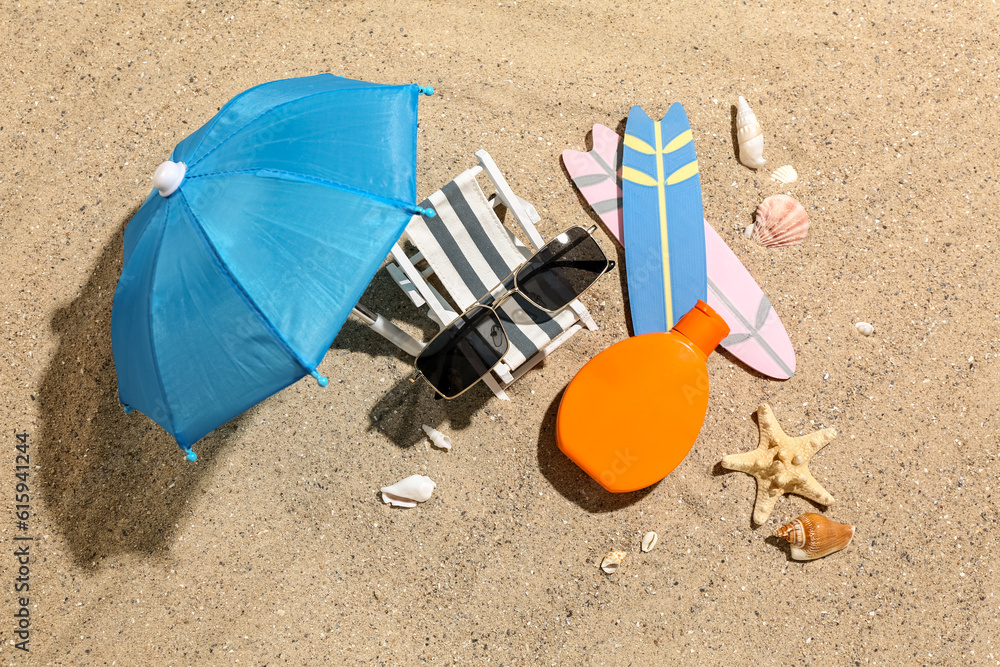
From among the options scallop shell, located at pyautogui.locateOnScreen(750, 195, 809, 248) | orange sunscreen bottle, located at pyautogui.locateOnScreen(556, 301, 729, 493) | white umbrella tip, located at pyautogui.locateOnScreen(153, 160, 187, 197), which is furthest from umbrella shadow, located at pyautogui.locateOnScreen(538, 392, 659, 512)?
white umbrella tip, located at pyautogui.locateOnScreen(153, 160, 187, 197)

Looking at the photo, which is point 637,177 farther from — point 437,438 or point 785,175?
point 437,438

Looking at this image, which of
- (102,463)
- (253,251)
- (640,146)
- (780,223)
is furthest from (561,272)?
(102,463)

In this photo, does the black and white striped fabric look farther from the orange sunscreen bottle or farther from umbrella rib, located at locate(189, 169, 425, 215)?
umbrella rib, located at locate(189, 169, 425, 215)

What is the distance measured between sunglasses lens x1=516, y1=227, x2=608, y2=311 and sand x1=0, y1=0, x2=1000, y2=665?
34 centimetres

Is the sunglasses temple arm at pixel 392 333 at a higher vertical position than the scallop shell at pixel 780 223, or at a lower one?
higher

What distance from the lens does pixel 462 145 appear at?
324 cm

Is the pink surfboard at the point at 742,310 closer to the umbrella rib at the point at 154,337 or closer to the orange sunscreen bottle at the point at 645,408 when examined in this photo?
the orange sunscreen bottle at the point at 645,408

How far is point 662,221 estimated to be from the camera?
3123mm

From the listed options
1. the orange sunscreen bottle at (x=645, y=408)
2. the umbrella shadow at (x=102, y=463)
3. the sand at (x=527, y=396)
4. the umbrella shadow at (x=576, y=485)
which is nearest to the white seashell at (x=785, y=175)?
the sand at (x=527, y=396)

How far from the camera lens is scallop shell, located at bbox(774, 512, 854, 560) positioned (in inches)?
116

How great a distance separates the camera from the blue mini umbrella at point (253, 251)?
6.66ft

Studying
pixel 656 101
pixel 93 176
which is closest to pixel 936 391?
pixel 656 101

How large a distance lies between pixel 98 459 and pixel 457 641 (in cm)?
192

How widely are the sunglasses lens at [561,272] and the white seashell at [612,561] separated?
1203 millimetres
